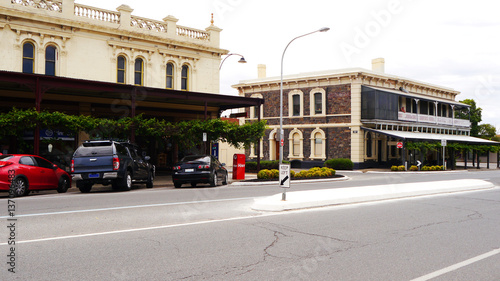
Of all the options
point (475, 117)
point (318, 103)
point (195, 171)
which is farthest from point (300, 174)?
point (475, 117)

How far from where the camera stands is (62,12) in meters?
24.8

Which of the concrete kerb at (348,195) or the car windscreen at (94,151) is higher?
the car windscreen at (94,151)

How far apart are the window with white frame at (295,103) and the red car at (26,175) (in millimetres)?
30216

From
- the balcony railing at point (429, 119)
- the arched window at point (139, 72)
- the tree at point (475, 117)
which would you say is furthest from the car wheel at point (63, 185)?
the tree at point (475, 117)

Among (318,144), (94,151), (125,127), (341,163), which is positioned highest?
(125,127)

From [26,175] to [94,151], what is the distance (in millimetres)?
2514

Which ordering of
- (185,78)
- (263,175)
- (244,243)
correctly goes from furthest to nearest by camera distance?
(185,78), (263,175), (244,243)

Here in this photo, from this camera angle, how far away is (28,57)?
2394 centimetres

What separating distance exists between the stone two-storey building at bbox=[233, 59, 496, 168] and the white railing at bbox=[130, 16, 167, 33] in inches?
547

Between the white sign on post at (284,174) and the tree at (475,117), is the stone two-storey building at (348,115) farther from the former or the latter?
the white sign on post at (284,174)

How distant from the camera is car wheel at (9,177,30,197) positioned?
1443 cm

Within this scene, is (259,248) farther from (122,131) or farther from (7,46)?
(7,46)

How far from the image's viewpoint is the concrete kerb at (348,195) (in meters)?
11.8

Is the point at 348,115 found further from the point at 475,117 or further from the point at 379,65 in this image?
the point at 475,117
